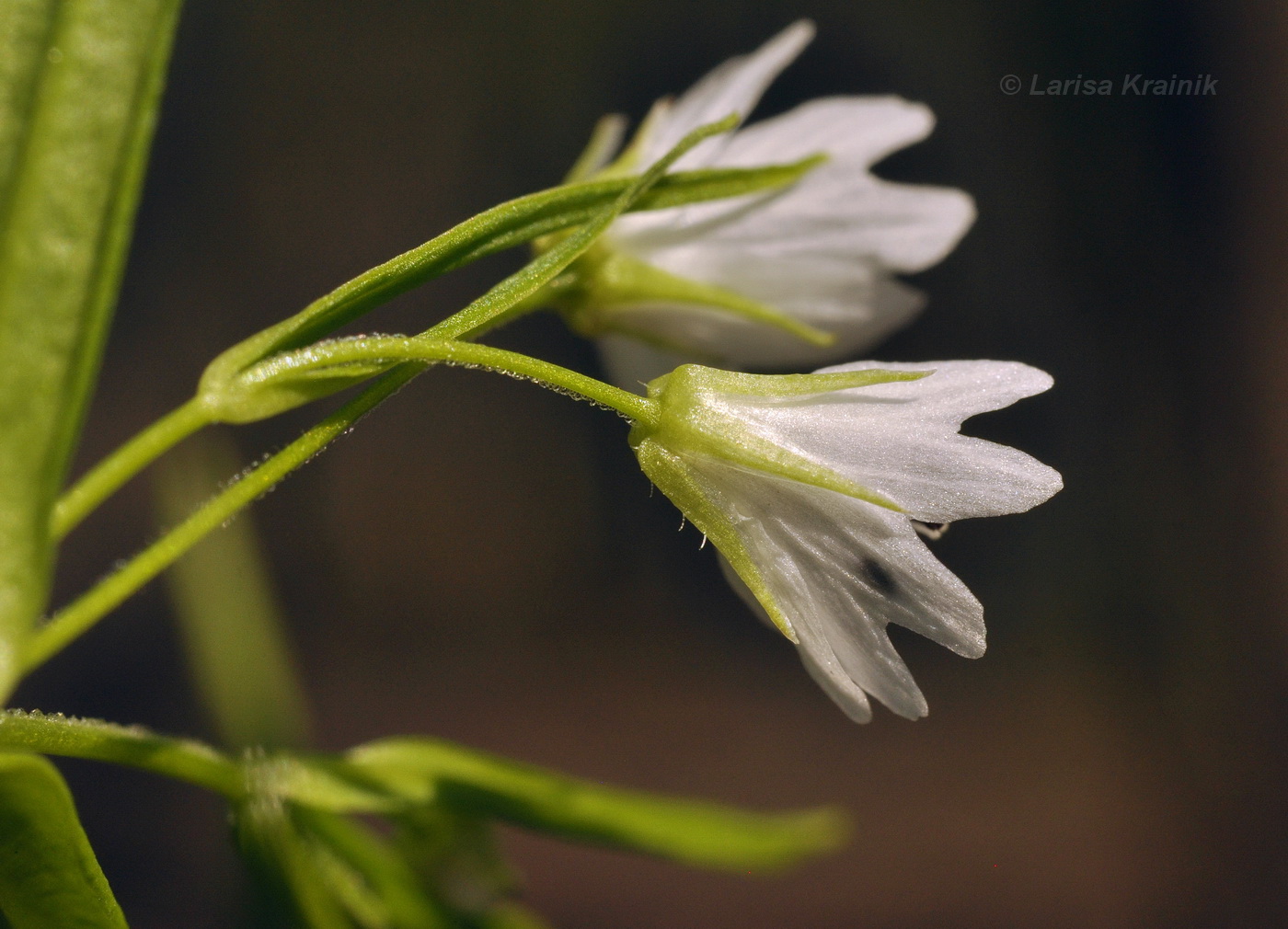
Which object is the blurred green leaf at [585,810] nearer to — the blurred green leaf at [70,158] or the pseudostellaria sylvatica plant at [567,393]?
the pseudostellaria sylvatica plant at [567,393]

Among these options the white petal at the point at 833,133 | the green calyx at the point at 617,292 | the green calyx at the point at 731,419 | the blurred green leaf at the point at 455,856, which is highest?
the white petal at the point at 833,133

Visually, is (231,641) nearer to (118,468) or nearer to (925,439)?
(118,468)

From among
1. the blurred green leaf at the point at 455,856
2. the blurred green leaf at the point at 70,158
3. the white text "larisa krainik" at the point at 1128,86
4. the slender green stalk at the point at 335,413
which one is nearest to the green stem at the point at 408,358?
the slender green stalk at the point at 335,413

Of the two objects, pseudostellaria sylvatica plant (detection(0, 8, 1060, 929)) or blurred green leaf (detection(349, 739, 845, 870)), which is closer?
pseudostellaria sylvatica plant (detection(0, 8, 1060, 929))

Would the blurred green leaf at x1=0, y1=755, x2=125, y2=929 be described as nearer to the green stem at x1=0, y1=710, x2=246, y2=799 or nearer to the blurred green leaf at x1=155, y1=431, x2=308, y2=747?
the green stem at x1=0, y1=710, x2=246, y2=799

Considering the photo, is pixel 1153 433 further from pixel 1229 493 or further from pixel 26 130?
pixel 26 130

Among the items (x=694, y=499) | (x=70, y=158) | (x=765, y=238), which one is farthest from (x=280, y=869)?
(x=765, y=238)

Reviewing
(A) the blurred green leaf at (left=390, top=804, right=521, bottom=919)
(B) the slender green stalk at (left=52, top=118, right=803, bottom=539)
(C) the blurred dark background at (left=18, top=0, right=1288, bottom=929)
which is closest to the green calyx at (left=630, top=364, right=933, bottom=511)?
(B) the slender green stalk at (left=52, top=118, right=803, bottom=539)
